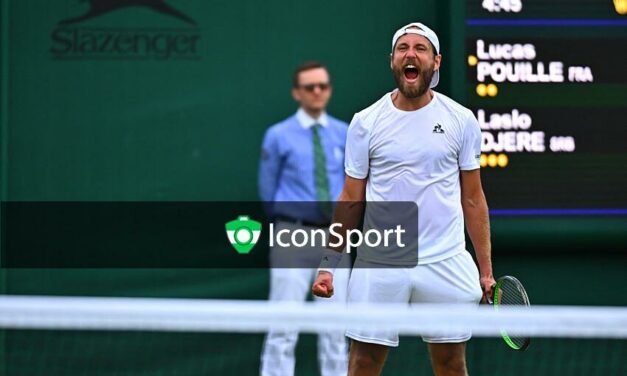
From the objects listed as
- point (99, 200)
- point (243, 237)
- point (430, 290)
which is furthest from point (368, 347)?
point (99, 200)

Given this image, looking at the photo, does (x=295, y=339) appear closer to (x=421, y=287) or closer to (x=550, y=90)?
(x=421, y=287)

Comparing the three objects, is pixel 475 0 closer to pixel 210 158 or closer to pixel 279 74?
pixel 279 74

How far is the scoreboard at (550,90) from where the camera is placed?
6.23 meters

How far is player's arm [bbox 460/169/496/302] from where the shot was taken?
5156 mm

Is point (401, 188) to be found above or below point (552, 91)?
below

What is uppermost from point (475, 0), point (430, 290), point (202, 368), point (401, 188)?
point (475, 0)

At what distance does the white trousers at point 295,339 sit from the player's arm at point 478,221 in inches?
49.1

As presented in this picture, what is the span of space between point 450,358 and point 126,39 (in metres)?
2.36

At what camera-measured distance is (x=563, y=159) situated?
625 cm

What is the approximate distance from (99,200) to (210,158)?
542 mm

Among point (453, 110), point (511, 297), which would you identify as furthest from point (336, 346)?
point (453, 110)

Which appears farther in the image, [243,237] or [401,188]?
[243,237]

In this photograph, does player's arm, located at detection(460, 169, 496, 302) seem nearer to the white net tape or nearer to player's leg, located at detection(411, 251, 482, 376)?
player's leg, located at detection(411, 251, 482, 376)

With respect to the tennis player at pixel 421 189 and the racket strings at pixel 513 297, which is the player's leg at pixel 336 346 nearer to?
the racket strings at pixel 513 297
